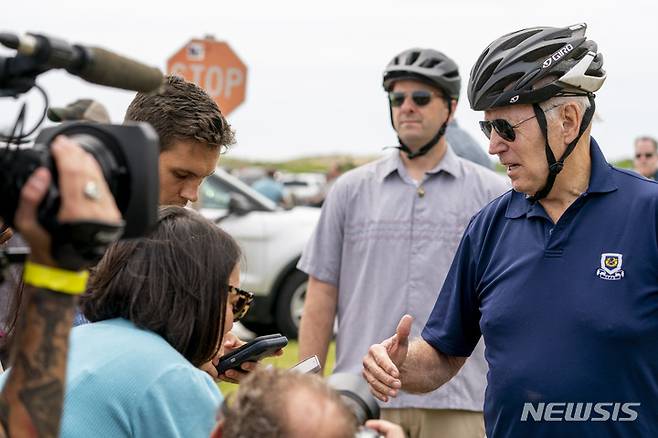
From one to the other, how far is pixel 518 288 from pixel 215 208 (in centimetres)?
998

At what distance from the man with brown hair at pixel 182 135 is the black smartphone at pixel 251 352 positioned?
2.99 ft

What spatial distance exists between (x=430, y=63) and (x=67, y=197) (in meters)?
4.76

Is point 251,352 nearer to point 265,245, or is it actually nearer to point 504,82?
point 504,82

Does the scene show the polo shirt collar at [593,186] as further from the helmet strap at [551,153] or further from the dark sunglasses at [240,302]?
the dark sunglasses at [240,302]

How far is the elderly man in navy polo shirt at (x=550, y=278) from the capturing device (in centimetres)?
364

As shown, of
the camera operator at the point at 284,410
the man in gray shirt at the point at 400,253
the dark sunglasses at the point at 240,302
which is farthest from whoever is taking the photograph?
the man in gray shirt at the point at 400,253

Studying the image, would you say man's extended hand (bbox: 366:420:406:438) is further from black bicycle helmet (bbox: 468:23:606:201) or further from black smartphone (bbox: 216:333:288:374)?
black bicycle helmet (bbox: 468:23:606:201)

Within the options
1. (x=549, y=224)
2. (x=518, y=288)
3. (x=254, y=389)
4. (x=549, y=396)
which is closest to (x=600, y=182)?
(x=549, y=224)

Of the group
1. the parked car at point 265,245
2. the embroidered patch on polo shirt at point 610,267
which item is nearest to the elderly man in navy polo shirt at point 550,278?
the embroidered patch on polo shirt at point 610,267

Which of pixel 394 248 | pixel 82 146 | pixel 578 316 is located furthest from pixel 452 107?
pixel 82 146

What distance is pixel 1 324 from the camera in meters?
4.75

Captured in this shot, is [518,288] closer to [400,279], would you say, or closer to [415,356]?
[415,356]

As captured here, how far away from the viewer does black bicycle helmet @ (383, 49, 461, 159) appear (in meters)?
6.49

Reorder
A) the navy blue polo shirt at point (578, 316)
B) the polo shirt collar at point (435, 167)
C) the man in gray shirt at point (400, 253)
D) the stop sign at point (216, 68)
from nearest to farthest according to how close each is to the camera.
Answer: the navy blue polo shirt at point (578, 316)
the man in gray shirt at point (400, 253)
the polo shirt collar at point (435, 167)
the stop sign at point (216, 68)
